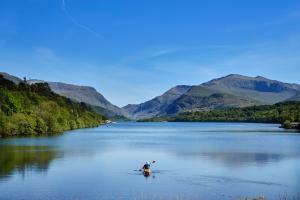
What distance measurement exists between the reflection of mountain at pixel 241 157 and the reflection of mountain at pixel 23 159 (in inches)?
871

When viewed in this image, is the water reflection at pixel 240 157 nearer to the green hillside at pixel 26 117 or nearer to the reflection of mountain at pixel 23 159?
the reflection of mountain at pixel 23 159

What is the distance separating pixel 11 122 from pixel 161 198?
9315 cm

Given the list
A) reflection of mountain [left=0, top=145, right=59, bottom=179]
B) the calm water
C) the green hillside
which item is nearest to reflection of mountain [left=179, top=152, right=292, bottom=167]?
the calm water

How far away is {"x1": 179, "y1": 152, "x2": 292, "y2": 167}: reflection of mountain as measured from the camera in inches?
2686

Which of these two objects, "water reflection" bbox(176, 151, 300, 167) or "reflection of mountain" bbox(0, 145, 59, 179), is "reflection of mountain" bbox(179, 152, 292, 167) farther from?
"reflection of mountain" bbox(0, 145, 59, 179)

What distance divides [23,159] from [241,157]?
3189 cm

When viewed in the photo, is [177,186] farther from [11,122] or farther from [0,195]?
[11,122]

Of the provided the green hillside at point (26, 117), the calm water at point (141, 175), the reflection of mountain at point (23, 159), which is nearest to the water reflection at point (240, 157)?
the calm water at point (141, 175)

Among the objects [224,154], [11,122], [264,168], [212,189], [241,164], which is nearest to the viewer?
[212,189]

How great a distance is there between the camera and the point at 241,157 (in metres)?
75.8

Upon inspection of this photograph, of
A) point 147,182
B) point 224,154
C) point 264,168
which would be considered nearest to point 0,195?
point 147,182

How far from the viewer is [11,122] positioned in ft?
413

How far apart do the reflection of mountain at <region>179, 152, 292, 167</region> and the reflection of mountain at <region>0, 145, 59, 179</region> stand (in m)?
22.1

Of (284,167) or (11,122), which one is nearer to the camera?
(284,167)
